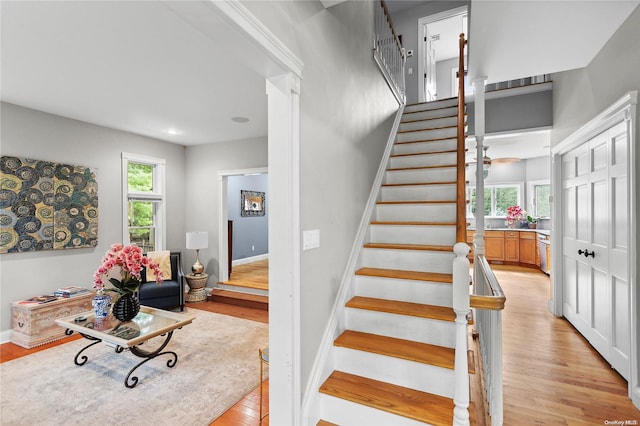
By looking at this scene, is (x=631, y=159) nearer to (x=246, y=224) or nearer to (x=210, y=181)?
(x=210, y=181)

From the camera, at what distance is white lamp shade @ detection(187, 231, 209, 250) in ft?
16.5

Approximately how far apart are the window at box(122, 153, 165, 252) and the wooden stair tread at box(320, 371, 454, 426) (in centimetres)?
422

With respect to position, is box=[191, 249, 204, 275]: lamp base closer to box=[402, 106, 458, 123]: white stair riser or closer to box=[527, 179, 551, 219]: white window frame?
box=[402, 106, 458, 123]: white stair riser

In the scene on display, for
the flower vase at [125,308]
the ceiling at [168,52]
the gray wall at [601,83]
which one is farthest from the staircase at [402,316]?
the flower vase at [125,308]

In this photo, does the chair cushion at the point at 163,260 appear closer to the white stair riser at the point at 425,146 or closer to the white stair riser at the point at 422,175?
the white stair riser at the point at 422,175

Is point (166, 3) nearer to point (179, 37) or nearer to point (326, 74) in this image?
point (326, 74)

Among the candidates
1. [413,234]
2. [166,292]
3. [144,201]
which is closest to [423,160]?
[413,234]

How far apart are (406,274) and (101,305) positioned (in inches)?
115

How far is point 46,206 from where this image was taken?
3697 mm

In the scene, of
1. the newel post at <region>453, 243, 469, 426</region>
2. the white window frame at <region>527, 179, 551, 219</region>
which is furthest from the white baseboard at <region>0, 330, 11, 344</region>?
the white window frame at <region>527, 179, 551, 219</region>

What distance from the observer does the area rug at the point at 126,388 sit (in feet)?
7.09

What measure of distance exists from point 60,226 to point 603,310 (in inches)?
244

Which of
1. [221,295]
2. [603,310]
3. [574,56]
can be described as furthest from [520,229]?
[221,295]

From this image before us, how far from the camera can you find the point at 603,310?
2.88 m
